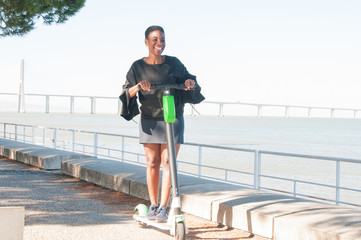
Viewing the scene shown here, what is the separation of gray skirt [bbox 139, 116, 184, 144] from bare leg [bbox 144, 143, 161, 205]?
0.10m

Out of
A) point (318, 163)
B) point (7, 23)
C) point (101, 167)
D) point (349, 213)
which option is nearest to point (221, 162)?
point (318, 163)

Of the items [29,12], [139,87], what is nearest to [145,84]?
[139,87]

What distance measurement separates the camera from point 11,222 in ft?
10.1

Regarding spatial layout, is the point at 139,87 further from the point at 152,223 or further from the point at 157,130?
the point at 152,223

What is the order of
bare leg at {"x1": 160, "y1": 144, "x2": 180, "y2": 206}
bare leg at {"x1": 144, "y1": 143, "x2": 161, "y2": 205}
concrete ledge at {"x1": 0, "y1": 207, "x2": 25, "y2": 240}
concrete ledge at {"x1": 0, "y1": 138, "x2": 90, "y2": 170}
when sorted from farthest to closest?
concrete ledge at {"x1": 0, "y1": 138, "x2": 90, "y2": 170}
bare leg at {"x1": 144, "y1": 143, "x2": 161, "y2": 205}
bare leg at {"x1": 160, "y1": 144, "x2": 180, "y2": 206}
concrete ledge at {"x1": 0, "y1": 207, "x2": 25, "y2": 240}

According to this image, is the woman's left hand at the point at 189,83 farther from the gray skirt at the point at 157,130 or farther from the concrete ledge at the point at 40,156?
the concrete ledge at the point at 40,156

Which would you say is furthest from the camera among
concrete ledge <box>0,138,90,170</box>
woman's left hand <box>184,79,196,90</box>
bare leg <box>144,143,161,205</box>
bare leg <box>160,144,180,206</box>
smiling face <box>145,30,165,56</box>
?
concrete ledge <box>0,138,90,170</box>

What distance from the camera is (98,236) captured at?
14.7 ft

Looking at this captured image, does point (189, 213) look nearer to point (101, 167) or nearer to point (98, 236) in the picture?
point (98, 236)

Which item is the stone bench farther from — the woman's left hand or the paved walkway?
the woman's left hand

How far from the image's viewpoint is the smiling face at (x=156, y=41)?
4363 mm

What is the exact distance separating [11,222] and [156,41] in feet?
6.36

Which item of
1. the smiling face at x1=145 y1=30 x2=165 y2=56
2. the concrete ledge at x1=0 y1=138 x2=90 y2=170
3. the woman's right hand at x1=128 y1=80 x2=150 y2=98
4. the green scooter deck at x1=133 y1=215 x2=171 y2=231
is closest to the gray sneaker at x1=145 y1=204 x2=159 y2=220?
the green scooter deck at x1=133 y1=215 x2=171 y2=231

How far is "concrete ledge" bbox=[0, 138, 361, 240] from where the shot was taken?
→ 3.97 metres
